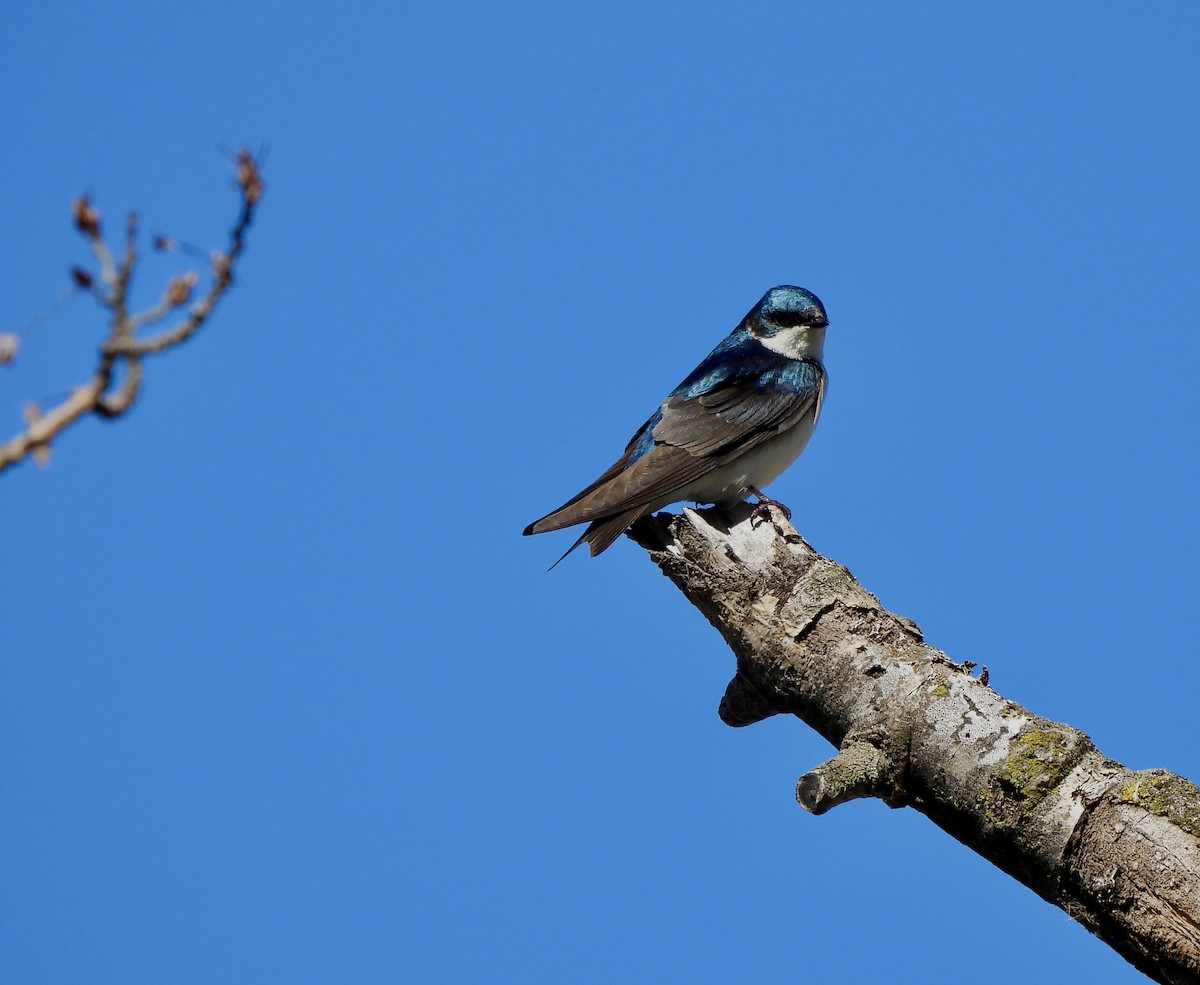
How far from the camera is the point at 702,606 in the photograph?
551 centimetres

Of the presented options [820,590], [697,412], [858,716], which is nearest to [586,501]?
[697,412]

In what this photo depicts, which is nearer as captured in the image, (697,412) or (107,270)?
(107,270)

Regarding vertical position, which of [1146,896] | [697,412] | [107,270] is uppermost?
[697,412]

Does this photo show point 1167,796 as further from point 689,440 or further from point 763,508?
point 689,440

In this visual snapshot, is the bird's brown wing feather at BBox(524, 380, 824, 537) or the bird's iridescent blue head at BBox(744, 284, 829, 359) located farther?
the bird's iridescent blue head at BBox(744, 284, 829, 359)

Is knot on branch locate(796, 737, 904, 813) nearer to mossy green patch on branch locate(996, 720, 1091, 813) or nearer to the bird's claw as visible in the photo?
mossy green patch on branch locate(996, 720, 1091, 813)

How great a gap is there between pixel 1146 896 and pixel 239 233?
3301 millimetres

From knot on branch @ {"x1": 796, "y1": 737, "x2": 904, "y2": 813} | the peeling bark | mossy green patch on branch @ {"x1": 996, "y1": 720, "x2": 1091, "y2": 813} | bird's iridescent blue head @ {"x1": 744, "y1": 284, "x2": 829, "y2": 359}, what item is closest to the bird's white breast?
bird's iridescent blue head @ {"x1": 744, "y1": 284, "x2": 829, "y2": 359}

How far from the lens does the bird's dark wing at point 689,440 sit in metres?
6.84

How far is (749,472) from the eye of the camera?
7.52 m

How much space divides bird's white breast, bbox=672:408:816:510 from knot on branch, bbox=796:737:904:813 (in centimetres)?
273

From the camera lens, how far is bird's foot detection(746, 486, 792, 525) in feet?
19.6

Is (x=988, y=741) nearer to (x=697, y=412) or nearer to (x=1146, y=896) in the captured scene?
(x=1146, y=896)

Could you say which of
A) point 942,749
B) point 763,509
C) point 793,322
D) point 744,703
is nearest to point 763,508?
point 763,509
